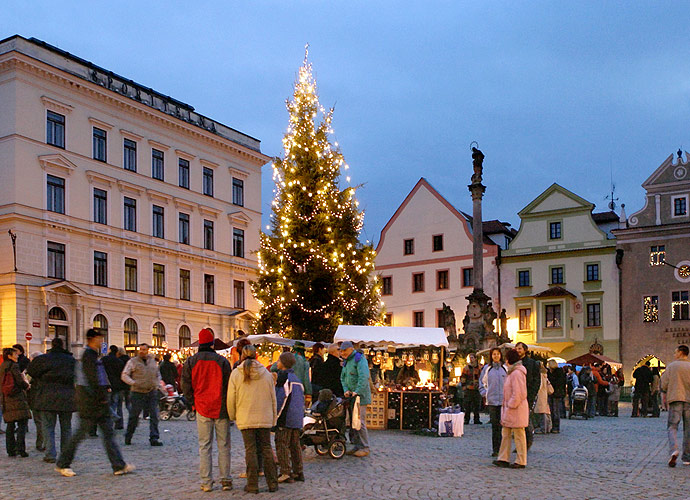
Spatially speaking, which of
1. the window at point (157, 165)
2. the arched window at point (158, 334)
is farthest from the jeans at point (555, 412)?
the window at point (157, 165)

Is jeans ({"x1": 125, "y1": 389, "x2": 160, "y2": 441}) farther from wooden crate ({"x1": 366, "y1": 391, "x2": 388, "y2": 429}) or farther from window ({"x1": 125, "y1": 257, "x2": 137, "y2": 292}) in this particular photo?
window ({"x1": 125, "y1": 257, "x2": 137, "y2": 292})

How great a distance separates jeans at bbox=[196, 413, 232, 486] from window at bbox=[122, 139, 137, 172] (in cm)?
3654

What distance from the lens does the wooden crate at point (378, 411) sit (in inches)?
803

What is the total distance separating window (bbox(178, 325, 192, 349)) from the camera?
48.1 m

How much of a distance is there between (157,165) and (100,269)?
23.6 ft

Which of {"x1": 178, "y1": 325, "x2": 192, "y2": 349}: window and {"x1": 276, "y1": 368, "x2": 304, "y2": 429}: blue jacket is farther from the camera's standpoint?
{"x1": 178, "y1": 325, "x2": 192, "y2": 349}: window

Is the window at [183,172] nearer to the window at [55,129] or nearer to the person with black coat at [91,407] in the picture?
the window at [55,129]

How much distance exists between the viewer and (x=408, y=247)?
59.2m

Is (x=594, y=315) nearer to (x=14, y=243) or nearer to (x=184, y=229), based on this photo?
(x=184, y=229)

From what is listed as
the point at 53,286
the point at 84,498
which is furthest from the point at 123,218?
the point at 84,498

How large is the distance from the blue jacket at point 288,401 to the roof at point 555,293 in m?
43.1

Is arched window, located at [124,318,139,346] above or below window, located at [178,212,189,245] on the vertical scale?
below

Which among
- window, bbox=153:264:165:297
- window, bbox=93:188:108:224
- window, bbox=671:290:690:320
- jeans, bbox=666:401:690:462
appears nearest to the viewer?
jeans, bbox=666:401:690:462

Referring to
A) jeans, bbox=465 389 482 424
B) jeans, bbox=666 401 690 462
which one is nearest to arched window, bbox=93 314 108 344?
jeans, bbox=465 389 482 424
